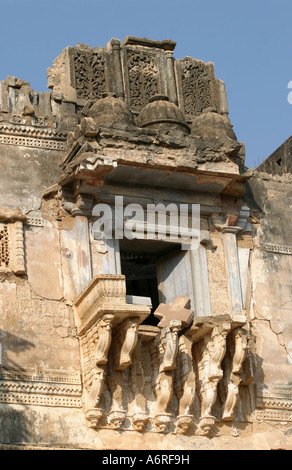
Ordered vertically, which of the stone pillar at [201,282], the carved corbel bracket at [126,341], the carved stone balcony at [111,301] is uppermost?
the stone pillar at [201,282]

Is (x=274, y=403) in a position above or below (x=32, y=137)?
below

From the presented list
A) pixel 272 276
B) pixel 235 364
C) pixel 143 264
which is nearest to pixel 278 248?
pixel 272 276

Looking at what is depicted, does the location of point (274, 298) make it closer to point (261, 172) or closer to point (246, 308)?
point (246, 308)

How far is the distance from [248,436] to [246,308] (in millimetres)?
1597

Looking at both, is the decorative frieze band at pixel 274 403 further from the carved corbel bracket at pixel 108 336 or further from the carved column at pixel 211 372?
the carved corbel bracket at pixel 108 336

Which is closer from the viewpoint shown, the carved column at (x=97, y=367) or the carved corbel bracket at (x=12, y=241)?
the carved column at (x=97, y=367)

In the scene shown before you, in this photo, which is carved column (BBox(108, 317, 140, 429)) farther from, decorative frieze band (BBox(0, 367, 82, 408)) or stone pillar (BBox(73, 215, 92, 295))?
stone pillar (BBox(73, 215, 92, 295))

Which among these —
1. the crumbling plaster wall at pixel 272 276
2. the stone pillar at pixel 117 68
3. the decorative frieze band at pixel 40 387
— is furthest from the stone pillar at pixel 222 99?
the decorative frieze band at pixel 40 387

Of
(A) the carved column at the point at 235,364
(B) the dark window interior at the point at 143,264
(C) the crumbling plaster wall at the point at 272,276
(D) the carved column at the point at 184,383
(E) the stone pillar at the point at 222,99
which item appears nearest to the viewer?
(D) the carved column at the point at 184,383

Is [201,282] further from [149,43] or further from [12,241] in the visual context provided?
[149,43]

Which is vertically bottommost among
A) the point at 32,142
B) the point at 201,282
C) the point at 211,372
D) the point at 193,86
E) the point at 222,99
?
the point at 211,372

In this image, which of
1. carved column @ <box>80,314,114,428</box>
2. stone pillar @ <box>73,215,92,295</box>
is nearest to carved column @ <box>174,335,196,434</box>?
carved column @ <box>80,314,114,428</box>

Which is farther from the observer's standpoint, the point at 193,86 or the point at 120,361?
the point at 193,86

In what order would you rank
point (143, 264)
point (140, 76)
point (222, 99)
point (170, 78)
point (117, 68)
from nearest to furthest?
point (117, 68) → point (140, 76) → point (170, 78) → point (222, 99) → point (143, 264)
